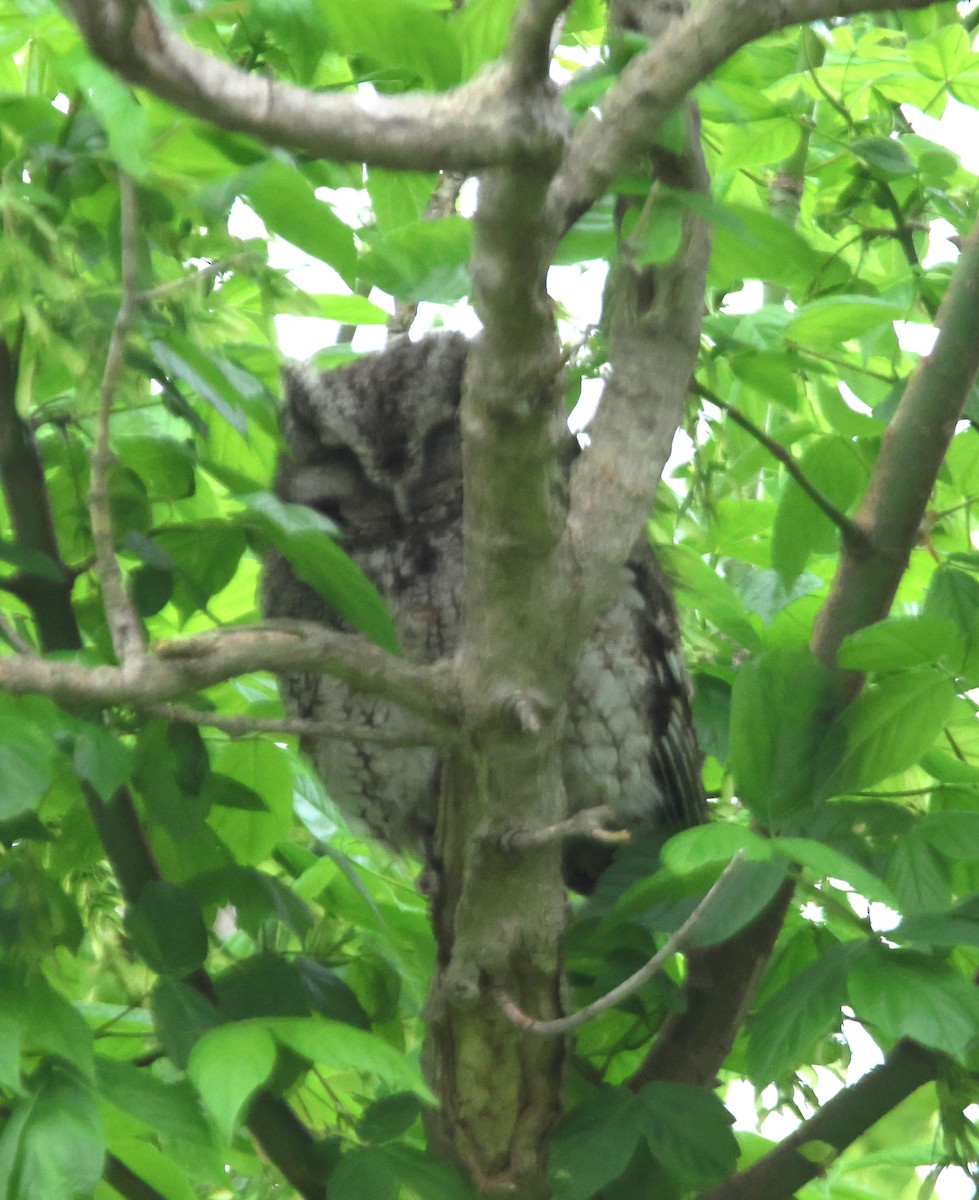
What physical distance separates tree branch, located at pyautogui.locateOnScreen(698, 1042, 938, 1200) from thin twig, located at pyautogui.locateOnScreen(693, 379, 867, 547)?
50cm

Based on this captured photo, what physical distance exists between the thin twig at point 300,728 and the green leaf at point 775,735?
1.04 feet

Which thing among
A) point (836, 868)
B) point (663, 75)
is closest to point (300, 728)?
point (836, 868)

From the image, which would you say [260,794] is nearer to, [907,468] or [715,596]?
[715,596]

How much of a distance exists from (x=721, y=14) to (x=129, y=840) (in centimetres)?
91

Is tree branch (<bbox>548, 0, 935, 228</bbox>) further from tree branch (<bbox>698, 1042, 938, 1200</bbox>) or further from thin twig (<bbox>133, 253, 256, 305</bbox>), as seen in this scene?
tree branch (<bbox>698, 1042, 938, 1200</bbox>)

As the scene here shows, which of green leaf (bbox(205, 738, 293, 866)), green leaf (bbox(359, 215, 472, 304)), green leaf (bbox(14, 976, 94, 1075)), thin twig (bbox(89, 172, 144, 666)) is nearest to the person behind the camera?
thin twig (bbox(89, 172, 144, 666))

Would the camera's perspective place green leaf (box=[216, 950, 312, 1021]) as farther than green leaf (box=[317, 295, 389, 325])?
No

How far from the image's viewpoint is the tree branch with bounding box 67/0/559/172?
0.62m

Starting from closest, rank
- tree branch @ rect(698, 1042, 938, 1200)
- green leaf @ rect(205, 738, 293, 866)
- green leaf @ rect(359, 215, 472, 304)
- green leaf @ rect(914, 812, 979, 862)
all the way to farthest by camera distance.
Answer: green leaf @ rect(359, 215, 472, 304) → green leaf @ rect(914, 812, 979, 862) → tree branch @ rect(698, 1042, 938, 1200) → green leaf @ rect(205, 738, 293, 866)

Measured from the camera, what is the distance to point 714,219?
3.55 ft

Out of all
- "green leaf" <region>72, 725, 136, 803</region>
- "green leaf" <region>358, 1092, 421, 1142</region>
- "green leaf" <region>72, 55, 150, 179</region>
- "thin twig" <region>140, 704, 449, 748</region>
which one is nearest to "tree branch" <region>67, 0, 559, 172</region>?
"green leaf" <region>72, 55, 150, 179</region>

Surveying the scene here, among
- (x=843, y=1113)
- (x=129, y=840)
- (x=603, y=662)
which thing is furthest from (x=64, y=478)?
(x=843, y=1113)

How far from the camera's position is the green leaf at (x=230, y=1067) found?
3.17 ft

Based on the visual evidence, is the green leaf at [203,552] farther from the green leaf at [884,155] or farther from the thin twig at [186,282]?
the green leaf at [884,155]
